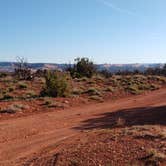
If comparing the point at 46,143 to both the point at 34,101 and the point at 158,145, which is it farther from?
the point at 34,101

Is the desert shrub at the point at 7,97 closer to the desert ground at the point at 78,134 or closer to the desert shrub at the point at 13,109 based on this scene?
the desert ground at the point at 78,134

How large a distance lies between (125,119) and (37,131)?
4.13 meters

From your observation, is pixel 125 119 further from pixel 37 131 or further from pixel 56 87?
pixel 56 87

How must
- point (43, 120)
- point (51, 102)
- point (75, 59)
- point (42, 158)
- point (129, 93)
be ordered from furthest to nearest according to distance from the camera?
point (75, 59), point (129, 93), point (51, 102), point (43, 120), point (42, 158)

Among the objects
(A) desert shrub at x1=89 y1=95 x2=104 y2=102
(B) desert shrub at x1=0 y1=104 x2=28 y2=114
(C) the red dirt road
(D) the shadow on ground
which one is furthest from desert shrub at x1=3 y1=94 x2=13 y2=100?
(D) the shadow on ground

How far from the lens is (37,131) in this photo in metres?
12.4

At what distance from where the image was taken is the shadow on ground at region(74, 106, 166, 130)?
512 inches

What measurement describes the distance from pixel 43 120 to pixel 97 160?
726cm

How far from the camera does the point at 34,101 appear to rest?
65.7 feet

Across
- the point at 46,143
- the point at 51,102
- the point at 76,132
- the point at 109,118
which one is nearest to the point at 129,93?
the point at 51,102

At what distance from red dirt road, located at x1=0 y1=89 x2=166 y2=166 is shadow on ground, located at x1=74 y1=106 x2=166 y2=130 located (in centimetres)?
43

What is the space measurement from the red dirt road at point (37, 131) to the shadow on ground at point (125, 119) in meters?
0.43

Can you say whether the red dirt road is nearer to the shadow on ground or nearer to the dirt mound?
the shadow on ground

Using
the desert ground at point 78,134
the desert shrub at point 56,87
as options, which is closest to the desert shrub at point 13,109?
the desert ground at point 78,134
